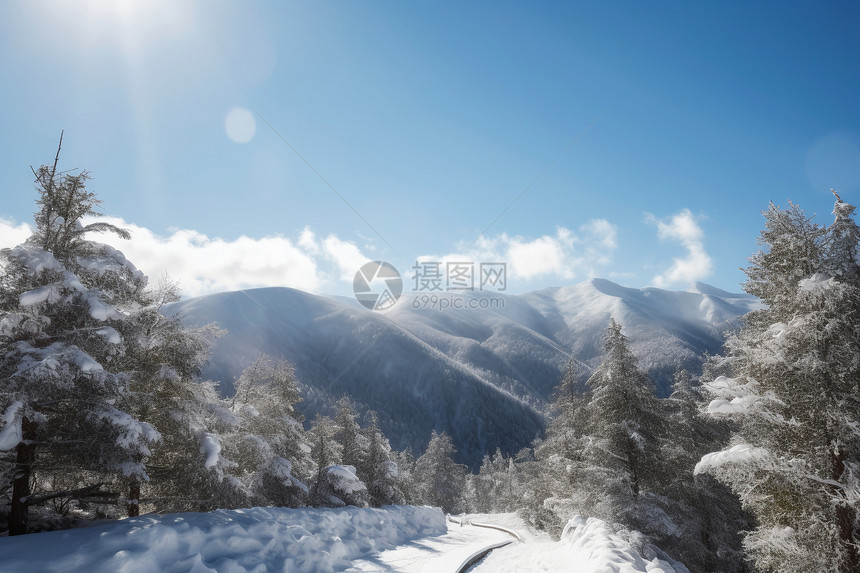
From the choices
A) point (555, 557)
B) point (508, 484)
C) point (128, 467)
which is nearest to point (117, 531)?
point (128, 467)

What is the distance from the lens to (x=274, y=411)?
20.2 metres

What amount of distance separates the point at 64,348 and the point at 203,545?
17.0 feet

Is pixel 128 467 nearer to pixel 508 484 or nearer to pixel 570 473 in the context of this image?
pixel 570 473

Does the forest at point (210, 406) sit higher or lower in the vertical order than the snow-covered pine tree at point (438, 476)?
higher

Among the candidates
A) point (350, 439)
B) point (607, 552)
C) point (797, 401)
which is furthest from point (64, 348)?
point (350, 439)

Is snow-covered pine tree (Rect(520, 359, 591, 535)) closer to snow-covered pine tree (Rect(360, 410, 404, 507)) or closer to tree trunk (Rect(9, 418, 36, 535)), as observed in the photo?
snow-covered pine tree (Rect(360, 410, 404, 507))

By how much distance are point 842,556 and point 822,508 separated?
794 mm

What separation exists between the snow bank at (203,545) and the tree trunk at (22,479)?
1.26 metres

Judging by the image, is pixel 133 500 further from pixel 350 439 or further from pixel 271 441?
pixel 350 439

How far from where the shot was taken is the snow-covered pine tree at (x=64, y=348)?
784 centimetres

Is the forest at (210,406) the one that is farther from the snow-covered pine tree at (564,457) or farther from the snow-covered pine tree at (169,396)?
the snow-covered pine tree at (564,457)

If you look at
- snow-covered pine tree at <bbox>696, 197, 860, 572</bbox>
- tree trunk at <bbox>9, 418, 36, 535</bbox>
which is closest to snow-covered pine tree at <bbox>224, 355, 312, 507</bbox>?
tree trunk at <bbox>9, 418, 36, 535</bbox>

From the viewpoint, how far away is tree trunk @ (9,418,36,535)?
8.08 m

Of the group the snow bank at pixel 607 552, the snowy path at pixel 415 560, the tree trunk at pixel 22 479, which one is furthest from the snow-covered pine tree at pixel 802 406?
the tree trunk at pixel 22 479
